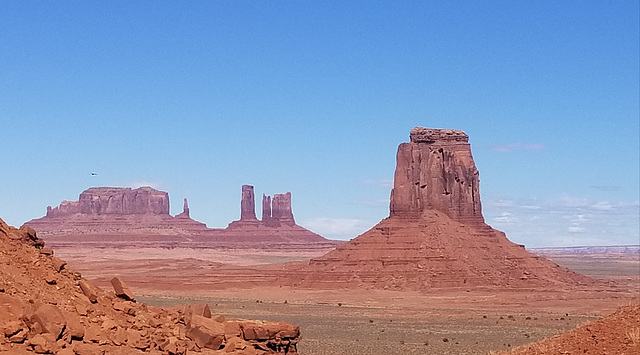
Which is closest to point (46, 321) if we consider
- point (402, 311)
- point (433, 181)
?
point (402, 311)

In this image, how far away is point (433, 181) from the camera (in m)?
98.4

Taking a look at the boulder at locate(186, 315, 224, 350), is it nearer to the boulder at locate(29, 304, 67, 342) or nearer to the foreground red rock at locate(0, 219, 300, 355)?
the foreground red rock at locate(0, 219, 300, 355)

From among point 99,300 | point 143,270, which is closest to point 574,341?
point 99,300

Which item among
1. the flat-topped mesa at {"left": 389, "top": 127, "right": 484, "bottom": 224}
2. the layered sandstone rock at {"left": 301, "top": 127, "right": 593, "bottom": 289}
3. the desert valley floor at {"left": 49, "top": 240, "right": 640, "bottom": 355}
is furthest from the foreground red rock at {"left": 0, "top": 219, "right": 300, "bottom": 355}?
the flat-topped mesa at {"left": 389, "top": 127, "right": 484, "bottom": 224}

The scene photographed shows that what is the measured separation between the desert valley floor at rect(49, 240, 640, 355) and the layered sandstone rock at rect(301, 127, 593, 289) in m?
3.40

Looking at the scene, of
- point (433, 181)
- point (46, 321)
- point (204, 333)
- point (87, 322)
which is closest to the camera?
point (46, 321)

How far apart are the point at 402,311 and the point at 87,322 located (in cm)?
5350

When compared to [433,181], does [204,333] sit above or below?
below

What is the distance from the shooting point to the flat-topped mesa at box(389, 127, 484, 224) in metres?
98.2

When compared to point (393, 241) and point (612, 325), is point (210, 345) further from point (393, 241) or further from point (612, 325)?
point (393, 241)

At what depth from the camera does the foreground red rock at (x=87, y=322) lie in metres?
15.2

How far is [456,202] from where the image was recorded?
326 ft

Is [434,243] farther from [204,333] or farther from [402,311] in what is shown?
[204,333]

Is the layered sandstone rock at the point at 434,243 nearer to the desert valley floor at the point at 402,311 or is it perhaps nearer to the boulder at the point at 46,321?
the desert valley floor at the point at 402,311
